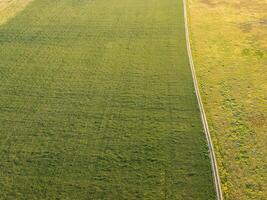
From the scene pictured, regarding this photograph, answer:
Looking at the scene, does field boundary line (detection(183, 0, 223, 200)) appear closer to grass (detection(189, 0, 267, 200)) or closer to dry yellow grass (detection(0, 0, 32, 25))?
grass (detection(189, 0, 267, 200))

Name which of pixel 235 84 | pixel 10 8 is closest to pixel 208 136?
pixel 235 84

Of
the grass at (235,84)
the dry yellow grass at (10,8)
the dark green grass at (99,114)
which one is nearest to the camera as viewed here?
the dark green grass at (99,114)

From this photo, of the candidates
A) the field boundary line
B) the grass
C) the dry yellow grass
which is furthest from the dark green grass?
the dry yellow grass

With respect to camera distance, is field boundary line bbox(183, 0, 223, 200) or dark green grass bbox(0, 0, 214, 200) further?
dark green grass bbox(0, 0, 214, 200)

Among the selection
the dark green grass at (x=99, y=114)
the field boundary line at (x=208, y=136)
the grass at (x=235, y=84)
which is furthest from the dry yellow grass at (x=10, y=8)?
the field boundary line at (x=208, y=136)

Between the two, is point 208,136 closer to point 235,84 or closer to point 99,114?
point 235,84

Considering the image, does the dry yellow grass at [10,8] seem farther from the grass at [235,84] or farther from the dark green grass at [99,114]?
the grass at [235,84]
